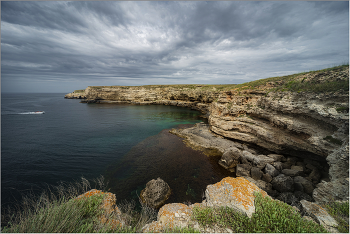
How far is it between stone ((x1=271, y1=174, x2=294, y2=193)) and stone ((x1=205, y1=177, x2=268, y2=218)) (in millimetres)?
8155

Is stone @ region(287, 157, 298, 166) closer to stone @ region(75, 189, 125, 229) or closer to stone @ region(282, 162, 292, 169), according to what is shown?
stone @ region(282, 162, 292, 169)

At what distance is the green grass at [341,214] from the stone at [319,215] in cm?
20

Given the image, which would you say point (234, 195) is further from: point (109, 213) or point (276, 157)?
point (276, 157)

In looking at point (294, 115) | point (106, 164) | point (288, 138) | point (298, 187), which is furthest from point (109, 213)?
point (294, 115)

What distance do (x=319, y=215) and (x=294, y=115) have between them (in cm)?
1321

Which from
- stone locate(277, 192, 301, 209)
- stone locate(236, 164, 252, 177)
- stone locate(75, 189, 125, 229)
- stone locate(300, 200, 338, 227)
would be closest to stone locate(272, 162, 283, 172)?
stone locate(236, 164, 252, 177)

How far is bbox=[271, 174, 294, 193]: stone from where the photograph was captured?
41.2 ft

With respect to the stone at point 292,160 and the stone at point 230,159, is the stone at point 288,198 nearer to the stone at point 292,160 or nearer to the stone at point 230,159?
the stone at point 230,159

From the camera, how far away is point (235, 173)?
1650cm

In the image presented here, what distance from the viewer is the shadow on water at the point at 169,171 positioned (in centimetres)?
1350

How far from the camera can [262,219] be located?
560cm

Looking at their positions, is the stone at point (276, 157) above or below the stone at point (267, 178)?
above

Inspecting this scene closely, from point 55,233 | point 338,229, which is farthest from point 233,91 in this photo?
point 55,233

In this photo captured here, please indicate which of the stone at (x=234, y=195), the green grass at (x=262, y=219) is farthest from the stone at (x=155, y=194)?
the green grass at (x=262, y=219)
